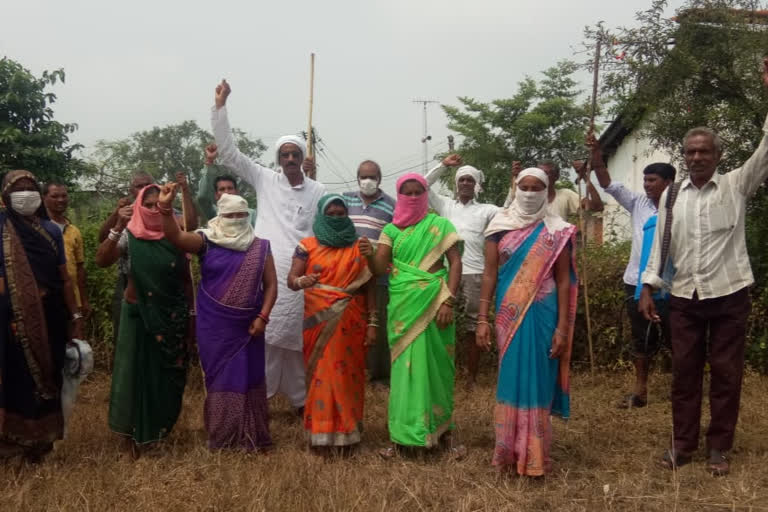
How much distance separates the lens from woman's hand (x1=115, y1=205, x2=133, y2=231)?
14.7ft

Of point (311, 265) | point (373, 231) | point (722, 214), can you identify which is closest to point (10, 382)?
point (311, 265)

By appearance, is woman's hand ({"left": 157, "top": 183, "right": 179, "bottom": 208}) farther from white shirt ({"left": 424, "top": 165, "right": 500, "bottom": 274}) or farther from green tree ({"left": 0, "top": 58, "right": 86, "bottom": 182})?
green tree ({"left": 0, "top": 58, "right": 86, "bottom": 182})

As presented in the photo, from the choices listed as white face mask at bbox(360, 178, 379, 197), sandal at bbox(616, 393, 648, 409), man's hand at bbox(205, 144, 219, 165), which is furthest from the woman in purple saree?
sandal at bbox(616, 393, 648, 409)

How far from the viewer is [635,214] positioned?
5562mm

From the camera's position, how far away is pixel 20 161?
1040 cm

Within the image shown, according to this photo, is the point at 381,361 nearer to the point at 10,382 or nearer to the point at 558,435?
the point at 558,435

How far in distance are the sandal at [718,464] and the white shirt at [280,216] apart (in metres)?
2.87

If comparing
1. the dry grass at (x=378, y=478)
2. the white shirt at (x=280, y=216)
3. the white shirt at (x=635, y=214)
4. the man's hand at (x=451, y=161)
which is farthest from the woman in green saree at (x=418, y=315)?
the white shirt at (x=635, y=214)

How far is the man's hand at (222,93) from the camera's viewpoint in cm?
520

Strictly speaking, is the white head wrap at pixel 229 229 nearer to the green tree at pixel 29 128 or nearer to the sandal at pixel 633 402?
the sandal at pixel 633 402

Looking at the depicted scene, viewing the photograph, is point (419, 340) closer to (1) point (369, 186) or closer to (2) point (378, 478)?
(2) point (378, 478)

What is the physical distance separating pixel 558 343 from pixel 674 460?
107 cm

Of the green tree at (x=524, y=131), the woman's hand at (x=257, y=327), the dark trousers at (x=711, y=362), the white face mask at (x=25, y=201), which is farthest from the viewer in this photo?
the green tree at (x=524, y=131)

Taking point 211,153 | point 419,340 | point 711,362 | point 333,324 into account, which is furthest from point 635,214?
point 211,153
